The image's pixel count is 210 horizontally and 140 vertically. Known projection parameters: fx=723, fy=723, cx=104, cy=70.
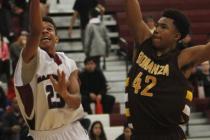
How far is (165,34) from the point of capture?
→ 6.06 metres

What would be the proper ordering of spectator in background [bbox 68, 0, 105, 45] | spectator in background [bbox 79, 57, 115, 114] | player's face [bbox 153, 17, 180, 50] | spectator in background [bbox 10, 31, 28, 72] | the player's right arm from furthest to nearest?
the player's right arm < spectator in background [bbox 68, 0, 105, 45] < spectator in background [bbox 10, 31, 28, 72] < spectator in background [bbox 79, 57, 115, 114] < player's face [bbox 153, 17, 180, 50]

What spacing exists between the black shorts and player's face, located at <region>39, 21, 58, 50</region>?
1068mm

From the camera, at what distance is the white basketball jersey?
6070 mm

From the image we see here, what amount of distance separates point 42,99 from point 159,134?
3.35 ft

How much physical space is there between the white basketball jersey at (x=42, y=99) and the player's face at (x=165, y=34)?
0.89 meters

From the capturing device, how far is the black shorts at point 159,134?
235 inches

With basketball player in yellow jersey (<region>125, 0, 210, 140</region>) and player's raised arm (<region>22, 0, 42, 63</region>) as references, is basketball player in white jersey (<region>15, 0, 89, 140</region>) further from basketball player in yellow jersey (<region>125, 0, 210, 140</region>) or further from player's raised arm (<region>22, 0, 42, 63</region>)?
basketball player in yellow jersey (<region>125, 0, 210, 140</region>)

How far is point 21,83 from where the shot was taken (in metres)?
6.08

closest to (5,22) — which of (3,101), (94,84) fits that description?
(3,101)

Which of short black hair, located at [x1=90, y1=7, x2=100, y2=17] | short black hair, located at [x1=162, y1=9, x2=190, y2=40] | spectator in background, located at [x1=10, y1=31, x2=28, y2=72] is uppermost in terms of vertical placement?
short black hair, located at [x1=90, y1=7, x2=100, y2=17]

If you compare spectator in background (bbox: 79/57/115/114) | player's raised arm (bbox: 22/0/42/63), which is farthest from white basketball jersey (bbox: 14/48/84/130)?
spectator in background (bbox: 79/57/115/114)

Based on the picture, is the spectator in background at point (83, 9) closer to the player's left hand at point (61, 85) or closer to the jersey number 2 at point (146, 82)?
the jersey number 2 at point (146, 82)

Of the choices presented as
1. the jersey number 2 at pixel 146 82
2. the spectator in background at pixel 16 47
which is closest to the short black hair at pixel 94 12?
the spectator in background at pixel 16 47

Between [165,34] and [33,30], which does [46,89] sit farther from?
[165,34]
